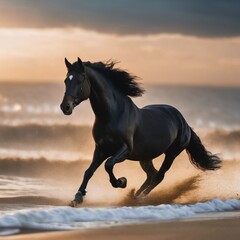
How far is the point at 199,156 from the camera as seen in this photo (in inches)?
574

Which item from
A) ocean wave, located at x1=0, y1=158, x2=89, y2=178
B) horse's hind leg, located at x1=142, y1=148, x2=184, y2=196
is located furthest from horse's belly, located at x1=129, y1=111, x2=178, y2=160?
ocean wave, located at x1=0, y1=158, x2=89, y2=178

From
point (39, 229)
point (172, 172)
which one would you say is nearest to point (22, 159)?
point (172, 172)

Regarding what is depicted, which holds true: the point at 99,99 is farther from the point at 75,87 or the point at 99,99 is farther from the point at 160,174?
the point at 160,174

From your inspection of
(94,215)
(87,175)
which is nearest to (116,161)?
(87,175)

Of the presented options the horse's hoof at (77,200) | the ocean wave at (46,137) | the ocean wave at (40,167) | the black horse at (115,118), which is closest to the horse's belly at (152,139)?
the black horse at (115,118)

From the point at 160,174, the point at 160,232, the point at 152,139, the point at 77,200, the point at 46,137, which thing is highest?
the point at 46,137

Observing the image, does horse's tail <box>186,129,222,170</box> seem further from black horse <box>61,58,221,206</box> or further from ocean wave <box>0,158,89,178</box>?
ocean wave <box>0,158,89,178</box>

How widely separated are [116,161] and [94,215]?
0.92m

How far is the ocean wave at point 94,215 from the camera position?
419 inches

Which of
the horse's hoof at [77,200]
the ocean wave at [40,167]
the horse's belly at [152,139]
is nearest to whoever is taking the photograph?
the horse's hoof at [77,200]

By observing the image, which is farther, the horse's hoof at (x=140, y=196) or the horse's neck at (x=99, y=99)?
the horse's hoof at (x=140, y=196)

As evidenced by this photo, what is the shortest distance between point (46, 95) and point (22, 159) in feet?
145

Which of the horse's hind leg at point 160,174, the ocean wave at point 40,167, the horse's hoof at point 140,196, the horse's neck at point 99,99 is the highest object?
the ocean wave at point 40,167

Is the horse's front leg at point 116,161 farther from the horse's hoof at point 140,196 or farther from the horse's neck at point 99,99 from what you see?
the horse's hoof at point 140,196
